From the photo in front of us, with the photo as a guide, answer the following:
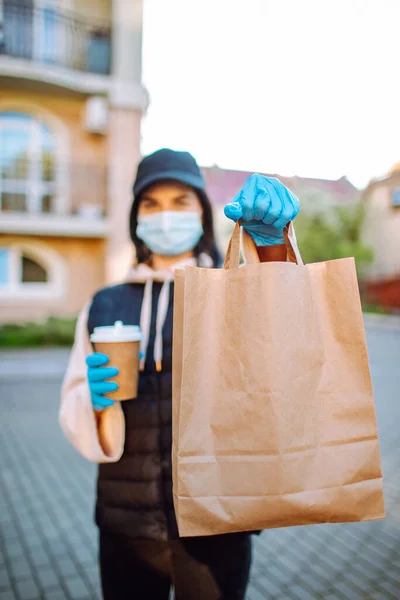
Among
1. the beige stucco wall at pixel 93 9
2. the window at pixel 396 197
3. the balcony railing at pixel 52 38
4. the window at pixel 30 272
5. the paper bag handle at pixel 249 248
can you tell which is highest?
the beige stucco wall at pixel 93 9

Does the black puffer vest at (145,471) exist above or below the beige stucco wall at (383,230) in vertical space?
below

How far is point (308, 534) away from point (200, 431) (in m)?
2.88

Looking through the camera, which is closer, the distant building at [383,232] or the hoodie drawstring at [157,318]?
the hoodie drawstring at [157,318]

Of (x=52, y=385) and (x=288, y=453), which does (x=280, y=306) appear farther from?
(x=52, y=385)

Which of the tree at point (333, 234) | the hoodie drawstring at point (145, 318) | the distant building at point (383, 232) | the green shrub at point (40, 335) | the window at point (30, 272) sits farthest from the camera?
the distant building at point (383, 232)

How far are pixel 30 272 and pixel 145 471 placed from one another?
13.7 m

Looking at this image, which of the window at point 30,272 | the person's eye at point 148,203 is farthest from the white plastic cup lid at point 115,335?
the window at point 30,272

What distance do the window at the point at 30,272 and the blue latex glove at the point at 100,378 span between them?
13.3 meters

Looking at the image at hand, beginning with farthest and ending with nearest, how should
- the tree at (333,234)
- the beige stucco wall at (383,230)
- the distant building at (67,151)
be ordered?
the beige stucco wall at (383,230), the tree at (333,234), the distant building at (67,151)

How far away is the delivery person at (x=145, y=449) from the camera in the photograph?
164cm

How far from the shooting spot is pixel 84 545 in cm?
347

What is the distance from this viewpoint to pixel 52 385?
8.85 meters

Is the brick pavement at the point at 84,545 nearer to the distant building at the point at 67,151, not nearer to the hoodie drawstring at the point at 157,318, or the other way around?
the hoodie drawstring at the point at 157,318

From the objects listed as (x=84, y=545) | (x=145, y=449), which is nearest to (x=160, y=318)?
(x=145, y=449)
